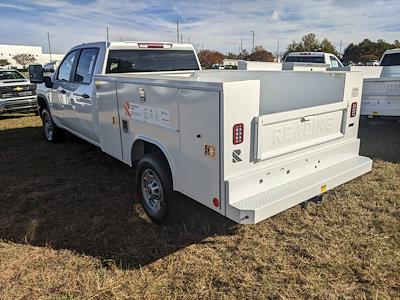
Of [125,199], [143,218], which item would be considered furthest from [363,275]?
[125,199]

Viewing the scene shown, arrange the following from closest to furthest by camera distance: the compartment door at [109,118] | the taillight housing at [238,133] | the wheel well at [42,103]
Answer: the taillight housing at [238,133]
the compartment door at [109,118]
the wheel well at [42,103]

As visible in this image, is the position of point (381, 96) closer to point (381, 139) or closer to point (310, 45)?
point (381, 139)

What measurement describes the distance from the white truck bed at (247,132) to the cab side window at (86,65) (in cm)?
85

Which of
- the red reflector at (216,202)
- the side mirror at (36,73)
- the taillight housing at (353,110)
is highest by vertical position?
the side mirror at (36,73)

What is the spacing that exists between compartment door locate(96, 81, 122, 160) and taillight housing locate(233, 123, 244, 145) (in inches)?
79.7

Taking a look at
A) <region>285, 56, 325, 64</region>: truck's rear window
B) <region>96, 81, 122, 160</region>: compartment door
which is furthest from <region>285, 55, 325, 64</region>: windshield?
<region>96, 81, 122, 160</region>: compartment door

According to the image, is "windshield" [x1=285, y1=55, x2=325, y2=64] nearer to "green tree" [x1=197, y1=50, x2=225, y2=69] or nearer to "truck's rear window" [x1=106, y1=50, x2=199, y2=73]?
"truck's rear window" [x1=106, y1=50, x2=199, y2=73]

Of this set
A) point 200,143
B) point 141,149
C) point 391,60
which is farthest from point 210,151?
point 391,60

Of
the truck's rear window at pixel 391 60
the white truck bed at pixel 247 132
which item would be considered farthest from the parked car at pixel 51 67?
the truck's rear window at pixel 391 60

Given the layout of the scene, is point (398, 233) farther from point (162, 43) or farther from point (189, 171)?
point (162, 43)

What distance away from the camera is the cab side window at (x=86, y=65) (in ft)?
16.8

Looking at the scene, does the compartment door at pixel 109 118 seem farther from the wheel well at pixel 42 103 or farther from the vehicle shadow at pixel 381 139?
the vehicle shadow at pixel 381 139

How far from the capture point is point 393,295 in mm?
2750

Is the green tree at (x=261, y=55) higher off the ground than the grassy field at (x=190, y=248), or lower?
higher
